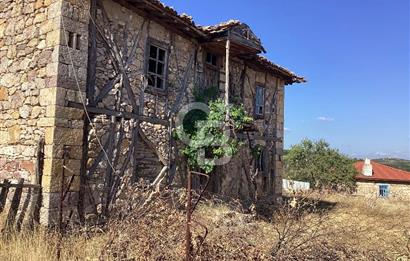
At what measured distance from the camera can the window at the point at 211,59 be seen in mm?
11766

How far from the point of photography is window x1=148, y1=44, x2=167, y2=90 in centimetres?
952

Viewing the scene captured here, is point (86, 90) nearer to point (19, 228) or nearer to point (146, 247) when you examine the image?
point (19, 228)

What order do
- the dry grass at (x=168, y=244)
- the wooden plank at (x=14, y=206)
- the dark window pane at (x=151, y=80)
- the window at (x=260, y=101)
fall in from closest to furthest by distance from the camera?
the dry grass at (x=168, y=244), the wooden plank at (x=14, y=206), the dark window pane at (x=151, y=80), the window at (x=260, y=101)

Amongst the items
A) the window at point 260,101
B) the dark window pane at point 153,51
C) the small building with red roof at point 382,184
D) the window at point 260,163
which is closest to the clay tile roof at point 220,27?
the dark window pane at point 153,51

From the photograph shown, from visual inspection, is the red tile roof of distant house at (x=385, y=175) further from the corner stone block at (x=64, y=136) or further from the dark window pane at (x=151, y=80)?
the corner stone block at (x=64, y=136)

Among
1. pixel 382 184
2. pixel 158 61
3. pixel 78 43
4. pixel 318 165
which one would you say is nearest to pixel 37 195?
pixel 78 43

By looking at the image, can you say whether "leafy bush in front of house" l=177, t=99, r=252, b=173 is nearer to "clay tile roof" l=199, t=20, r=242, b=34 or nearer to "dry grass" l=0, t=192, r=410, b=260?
"clay tile roof" l=199, t=20, r=242, b=34

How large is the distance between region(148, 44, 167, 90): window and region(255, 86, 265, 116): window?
5.01 m

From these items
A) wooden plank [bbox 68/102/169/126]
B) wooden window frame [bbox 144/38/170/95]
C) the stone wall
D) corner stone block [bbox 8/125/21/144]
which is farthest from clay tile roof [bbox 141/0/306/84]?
the stone wall

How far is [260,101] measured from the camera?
1421 centimetres

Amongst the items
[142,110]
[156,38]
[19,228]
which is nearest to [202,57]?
[156,38]

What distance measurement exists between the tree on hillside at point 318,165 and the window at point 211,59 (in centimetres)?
2009

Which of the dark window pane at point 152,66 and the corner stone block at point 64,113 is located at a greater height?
the dark window pane at point 152,66

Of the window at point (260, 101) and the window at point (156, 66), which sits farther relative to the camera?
the window at point (260, 101)
